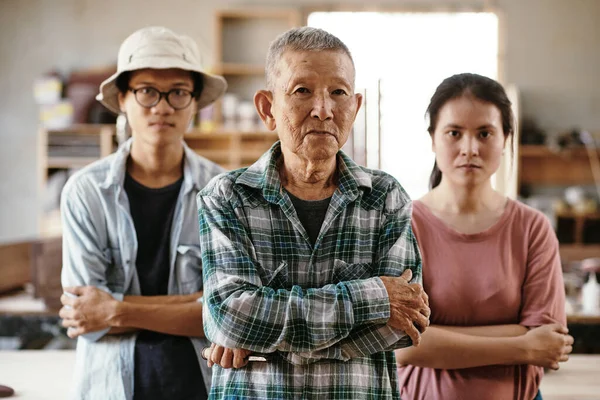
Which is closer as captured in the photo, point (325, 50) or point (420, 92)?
point (325, 50)

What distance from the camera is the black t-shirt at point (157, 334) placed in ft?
5.52

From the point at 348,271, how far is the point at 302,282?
0.11m

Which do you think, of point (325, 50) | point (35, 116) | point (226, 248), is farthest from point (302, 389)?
point (35, 116)

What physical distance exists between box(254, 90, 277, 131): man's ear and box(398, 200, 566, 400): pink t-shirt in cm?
51

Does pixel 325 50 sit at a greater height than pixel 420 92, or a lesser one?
lesser

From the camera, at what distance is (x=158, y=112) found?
1.80m

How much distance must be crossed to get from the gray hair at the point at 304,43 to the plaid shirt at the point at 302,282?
225mm

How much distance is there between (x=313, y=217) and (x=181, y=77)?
767mm

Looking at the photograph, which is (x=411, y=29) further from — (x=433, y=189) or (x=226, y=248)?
(x=226, y=248)

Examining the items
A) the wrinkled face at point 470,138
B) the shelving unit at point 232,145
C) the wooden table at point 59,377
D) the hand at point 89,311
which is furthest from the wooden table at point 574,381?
the shelving unit at point 232,145

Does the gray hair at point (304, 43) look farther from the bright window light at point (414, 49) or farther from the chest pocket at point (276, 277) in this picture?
A: the bright window light at point (414, 49)

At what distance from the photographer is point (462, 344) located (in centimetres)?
146

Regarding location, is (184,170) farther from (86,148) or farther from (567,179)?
(567,179)

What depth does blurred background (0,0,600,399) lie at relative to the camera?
6.46m
